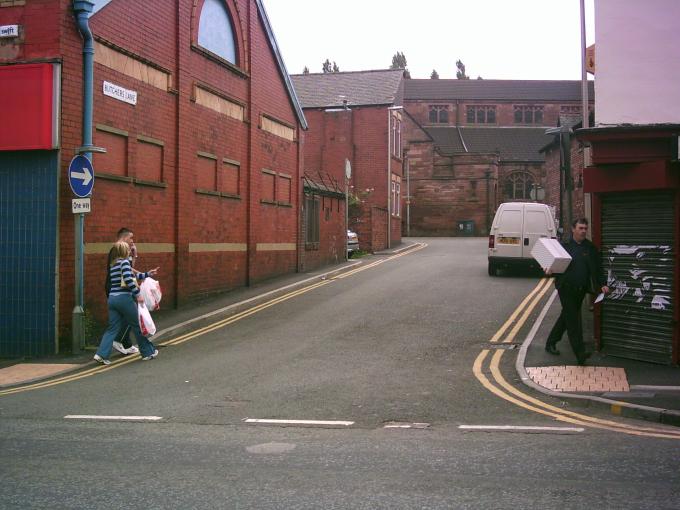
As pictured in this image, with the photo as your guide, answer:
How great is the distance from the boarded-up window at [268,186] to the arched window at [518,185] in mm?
43918

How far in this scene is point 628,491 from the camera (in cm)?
507

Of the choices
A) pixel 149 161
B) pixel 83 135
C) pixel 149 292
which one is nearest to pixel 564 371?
pixel 149 292

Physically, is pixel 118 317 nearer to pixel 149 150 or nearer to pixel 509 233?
pixel 149 150

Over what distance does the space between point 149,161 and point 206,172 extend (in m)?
2.72

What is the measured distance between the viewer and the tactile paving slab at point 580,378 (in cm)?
911

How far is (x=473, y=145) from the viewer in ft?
229

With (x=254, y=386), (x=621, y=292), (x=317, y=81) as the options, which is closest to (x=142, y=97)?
(x=254, y=386)

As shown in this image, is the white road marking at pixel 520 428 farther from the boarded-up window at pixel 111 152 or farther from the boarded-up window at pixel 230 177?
the boarded-up window at pixel 230 177

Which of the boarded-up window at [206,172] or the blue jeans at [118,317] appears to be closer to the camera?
the blue jeans at [118,317]

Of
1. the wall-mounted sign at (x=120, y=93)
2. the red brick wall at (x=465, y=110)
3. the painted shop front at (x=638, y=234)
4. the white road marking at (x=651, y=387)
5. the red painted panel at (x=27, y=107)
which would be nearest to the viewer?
the white road marking at (x=651, y=387)

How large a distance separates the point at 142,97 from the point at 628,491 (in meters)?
12.9

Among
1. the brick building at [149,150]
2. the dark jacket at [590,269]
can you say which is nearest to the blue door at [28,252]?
the brick building at [149,150]

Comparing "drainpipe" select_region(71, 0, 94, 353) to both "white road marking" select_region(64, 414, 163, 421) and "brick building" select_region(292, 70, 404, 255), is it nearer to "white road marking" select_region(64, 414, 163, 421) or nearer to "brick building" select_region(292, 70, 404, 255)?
"white road marking" select_region(64, 414, 163, 421)

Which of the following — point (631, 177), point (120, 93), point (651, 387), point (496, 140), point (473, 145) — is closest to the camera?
point (651, 387)
